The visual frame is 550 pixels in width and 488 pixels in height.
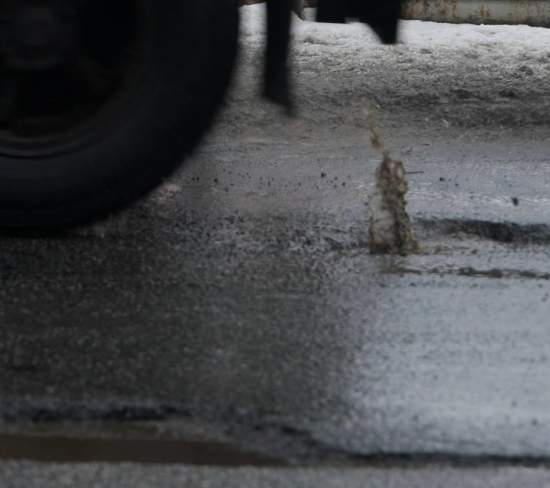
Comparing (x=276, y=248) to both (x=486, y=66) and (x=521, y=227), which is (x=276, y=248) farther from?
(x=486, y=66)

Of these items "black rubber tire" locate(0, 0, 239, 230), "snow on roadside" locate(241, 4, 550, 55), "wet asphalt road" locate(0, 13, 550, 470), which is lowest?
Answer: "wet asphalt road" locate(0, 13, 550, 470)

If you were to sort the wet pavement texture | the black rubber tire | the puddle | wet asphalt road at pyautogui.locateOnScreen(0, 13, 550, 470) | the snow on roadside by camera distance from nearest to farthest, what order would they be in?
the wet pavement texture → the puddle → wet asphalt road at pyautogui.locateOnScreen(0, 13, 550, 470) → the black rubber tire → the snow on roadside

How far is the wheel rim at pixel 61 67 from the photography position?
4062 mm

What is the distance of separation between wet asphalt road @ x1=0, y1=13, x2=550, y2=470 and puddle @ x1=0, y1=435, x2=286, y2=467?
2.0 inches

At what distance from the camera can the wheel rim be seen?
4062 millimetres

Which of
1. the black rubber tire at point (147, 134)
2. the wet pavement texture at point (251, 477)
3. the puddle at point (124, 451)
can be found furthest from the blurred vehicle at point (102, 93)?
the wet pavement texture at point (251, 477)

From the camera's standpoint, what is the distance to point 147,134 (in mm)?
4133

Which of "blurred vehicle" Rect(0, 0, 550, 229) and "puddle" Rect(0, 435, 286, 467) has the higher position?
"blurred vehicle" Rect(0, 0, 550, 229)

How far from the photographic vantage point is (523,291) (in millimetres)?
4168

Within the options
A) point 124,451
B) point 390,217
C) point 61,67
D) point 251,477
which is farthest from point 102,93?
point 251,477

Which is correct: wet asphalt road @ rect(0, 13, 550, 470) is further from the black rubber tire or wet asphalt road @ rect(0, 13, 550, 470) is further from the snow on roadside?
the snow on roadside

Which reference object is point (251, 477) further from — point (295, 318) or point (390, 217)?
point (390, 217)

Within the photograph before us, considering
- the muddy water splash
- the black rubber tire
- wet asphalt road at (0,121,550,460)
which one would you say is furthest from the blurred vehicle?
the muddy water splash

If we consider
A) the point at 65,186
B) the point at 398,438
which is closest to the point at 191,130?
the point at 65,186
